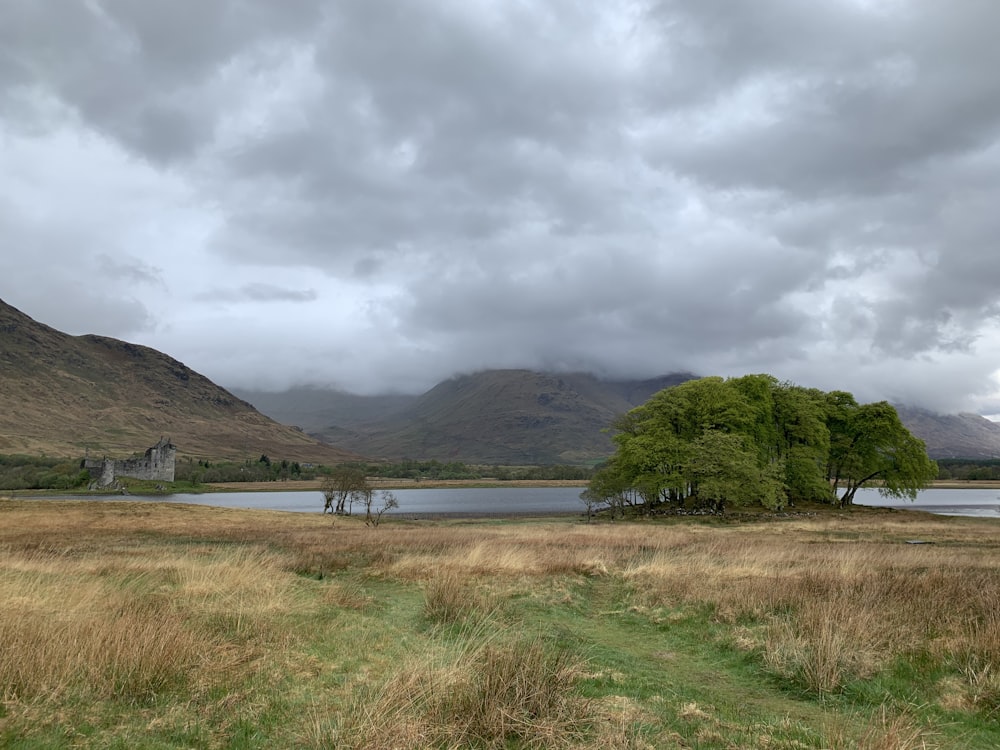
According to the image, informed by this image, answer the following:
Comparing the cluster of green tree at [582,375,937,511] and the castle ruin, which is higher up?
the cluster of green tree at [582,375,937,511]

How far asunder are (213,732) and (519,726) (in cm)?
314

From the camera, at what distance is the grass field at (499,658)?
5.93m

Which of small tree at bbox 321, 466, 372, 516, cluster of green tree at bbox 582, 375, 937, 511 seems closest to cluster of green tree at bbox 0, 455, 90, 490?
small tree at bbox 321, 466, 372, 516

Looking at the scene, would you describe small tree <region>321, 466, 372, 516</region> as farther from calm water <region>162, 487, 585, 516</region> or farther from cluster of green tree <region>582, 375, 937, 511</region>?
cluster of green tree <region>582, 375, 937, 511</region>

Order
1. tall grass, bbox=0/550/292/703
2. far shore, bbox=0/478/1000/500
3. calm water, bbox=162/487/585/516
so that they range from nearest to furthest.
→ tall grass, bbox=0/550/292/703 → calm water, bbox=162/487/585/516 → far shore, bbox=0/478/1000/500

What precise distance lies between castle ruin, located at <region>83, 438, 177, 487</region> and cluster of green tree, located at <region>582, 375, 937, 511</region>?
402 feet

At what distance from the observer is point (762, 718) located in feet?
21.7

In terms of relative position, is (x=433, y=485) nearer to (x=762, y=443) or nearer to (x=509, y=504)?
(x=509, y=504)

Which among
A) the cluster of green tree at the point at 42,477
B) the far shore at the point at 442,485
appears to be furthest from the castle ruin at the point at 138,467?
the far shore at the point at 442,485

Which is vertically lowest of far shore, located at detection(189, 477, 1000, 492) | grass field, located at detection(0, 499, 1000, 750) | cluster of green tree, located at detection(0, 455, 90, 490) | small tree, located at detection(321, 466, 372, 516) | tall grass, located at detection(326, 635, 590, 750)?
far shore, located at detection(189, 477, 1000, 492)

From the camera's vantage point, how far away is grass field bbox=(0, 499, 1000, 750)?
593 cm

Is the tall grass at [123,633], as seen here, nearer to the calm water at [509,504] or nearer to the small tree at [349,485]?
the small tree at [349,485]

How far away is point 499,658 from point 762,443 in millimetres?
60629

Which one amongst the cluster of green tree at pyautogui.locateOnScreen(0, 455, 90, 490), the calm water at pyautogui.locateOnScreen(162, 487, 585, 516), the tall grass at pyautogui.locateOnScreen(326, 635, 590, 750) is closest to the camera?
the tall grass at pyautogui.locateOnScreen(326, 635, 590, 750)
